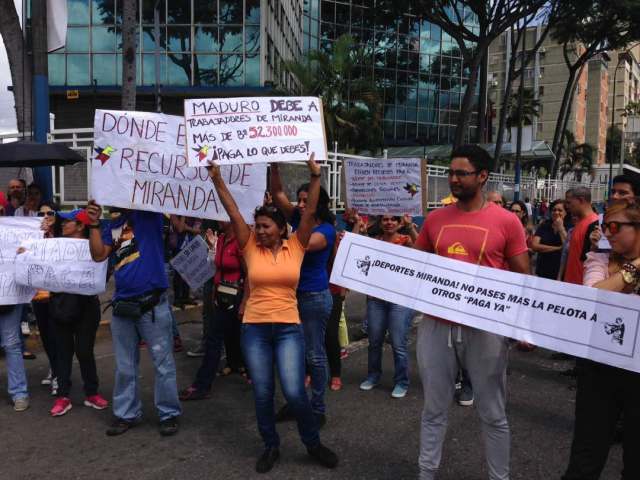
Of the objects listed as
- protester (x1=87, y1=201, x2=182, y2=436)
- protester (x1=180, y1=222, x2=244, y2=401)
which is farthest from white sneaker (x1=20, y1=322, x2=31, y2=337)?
protester (x1=87, y1=201, x2=182, y2=436)

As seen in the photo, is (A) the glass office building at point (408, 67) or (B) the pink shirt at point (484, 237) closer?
(B) the pink shirt at point (484, 237)

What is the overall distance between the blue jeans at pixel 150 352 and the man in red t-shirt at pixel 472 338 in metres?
1.97

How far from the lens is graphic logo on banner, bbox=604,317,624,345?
2.72 metres

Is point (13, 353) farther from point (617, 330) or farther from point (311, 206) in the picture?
point (617, 330)

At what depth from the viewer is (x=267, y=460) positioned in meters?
3.76

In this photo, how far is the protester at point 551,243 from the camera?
6867 mm

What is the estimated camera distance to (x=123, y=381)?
4391 millimetres

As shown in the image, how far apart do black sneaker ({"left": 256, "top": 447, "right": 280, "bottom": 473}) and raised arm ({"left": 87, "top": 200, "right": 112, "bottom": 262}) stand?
1.83 meters

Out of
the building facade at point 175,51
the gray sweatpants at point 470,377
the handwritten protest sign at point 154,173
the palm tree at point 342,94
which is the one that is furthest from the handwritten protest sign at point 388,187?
the building facade at point 175,51

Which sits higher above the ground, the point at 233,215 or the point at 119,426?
the point at 233,215

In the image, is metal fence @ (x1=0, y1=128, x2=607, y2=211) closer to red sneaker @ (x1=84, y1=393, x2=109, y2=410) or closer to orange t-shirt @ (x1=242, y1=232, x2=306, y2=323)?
orange t-shirt @ (x1=242, y1=232, x2=306, y2=323)

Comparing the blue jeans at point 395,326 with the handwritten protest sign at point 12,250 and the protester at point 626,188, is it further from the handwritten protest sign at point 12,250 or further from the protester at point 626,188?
the handwritten protest sign at point 12,250

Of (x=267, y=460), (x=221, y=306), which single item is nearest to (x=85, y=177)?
(x=221, y=306)

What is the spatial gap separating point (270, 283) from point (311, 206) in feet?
1.77
